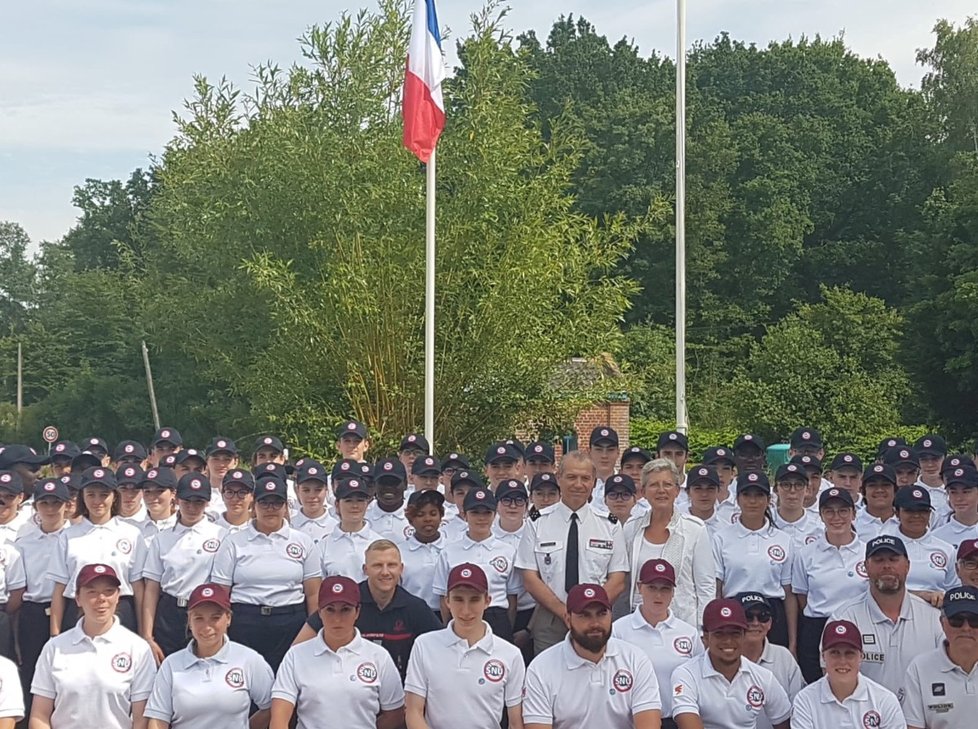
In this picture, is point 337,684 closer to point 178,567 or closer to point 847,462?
point 178,567

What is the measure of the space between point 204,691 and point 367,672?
2.62 feet

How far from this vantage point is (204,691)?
604 centimetres

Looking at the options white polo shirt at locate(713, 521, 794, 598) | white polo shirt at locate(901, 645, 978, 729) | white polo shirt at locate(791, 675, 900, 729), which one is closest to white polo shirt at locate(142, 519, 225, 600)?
white polo shirt at locate(713, 521, 794, 598)

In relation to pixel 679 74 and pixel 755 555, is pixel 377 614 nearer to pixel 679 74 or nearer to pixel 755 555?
pixel 755 555

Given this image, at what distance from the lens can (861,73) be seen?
59875 millimetres

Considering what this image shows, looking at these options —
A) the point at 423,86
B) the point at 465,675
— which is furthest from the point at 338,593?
the point at 423,86

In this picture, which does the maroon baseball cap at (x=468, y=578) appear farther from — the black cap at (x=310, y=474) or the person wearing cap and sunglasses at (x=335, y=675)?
the black cap at (x=310, y=474)

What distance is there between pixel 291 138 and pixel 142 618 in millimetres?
10800

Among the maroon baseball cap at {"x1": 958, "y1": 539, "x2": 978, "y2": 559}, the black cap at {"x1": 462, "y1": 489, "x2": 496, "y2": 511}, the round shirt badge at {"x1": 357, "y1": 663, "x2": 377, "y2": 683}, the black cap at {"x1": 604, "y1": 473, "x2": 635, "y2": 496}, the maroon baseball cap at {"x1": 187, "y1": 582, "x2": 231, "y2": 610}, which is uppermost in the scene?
the black cap at {"x1": 604, "y1": 473, "x2": 635, "y2": 496}

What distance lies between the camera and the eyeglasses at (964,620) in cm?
612

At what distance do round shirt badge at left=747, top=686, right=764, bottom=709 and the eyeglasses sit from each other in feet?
3.37

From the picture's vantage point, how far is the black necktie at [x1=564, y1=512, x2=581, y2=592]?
291 inches

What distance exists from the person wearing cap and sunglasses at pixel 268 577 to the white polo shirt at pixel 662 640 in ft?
6.50

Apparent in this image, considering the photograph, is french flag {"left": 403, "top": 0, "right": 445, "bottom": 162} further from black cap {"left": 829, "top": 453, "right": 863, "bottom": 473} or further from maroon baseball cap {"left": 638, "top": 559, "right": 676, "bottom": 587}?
maroon baseball cap {"left": 638, "top": 559, "right": 676, "bottom": 587}
